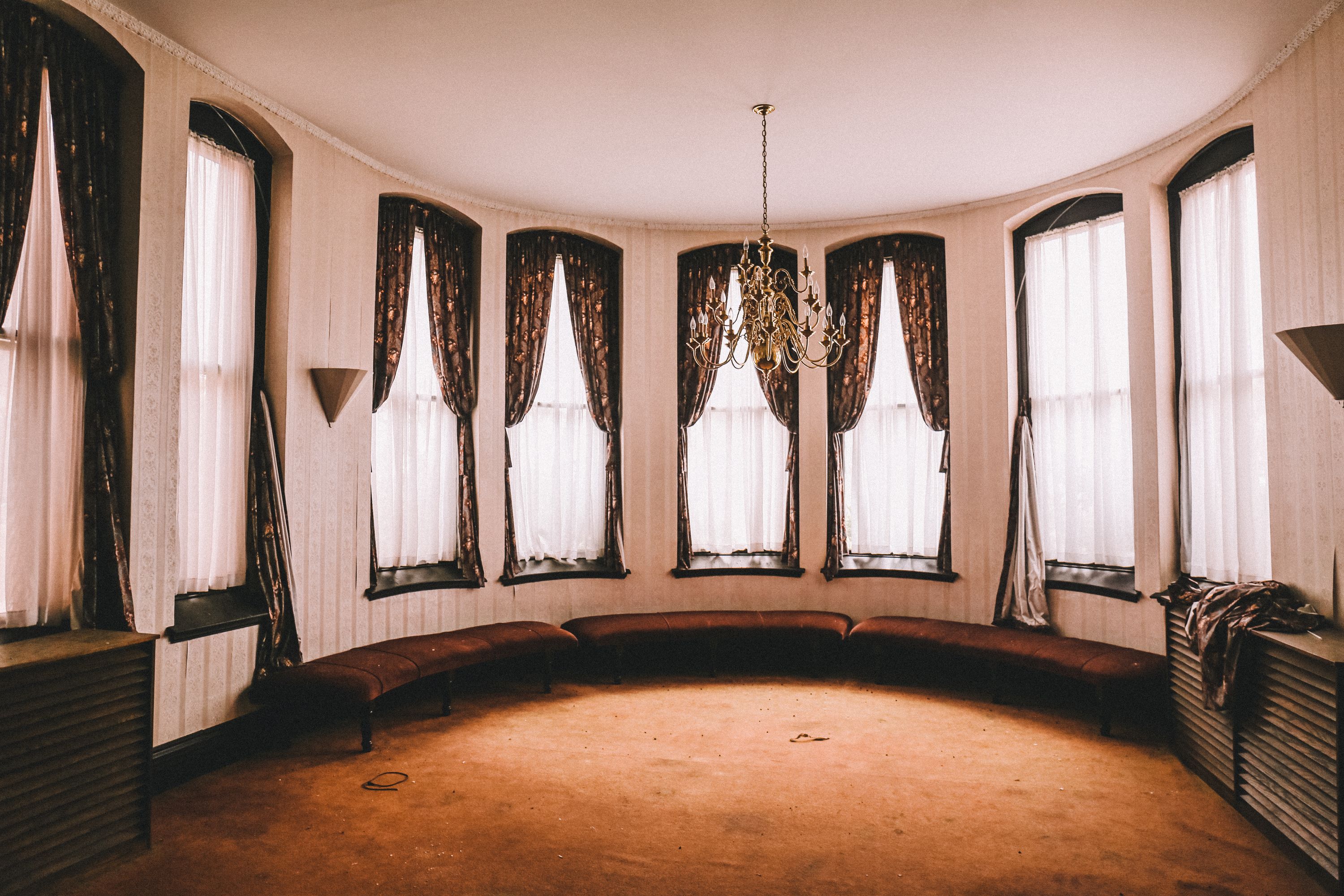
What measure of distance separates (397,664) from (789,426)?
3.72 meters

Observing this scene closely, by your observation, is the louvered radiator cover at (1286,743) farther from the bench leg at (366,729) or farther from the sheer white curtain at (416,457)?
the sheer white curtain at (416,457)

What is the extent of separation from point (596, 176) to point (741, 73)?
180 cm

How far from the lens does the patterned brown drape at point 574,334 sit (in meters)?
6.60

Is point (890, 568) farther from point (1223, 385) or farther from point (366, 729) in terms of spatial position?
point (366, 729)

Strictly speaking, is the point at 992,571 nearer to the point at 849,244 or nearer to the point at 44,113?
the point at 849,244

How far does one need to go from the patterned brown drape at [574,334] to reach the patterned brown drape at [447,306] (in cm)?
30

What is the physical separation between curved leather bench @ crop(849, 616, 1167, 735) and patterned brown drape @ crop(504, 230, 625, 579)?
2.20 m

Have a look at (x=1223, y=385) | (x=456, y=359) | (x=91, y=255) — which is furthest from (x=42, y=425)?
(x=1223, y=385)

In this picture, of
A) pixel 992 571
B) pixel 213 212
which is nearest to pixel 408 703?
pixel 213 212

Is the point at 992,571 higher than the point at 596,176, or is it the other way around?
the point at 596,176

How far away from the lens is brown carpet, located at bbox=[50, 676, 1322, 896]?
10.5 feet

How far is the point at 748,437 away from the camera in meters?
7.17

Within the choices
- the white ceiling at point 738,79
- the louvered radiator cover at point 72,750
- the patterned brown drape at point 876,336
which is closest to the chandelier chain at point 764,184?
the white ceiling at point 738,79

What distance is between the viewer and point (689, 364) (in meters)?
7.15
